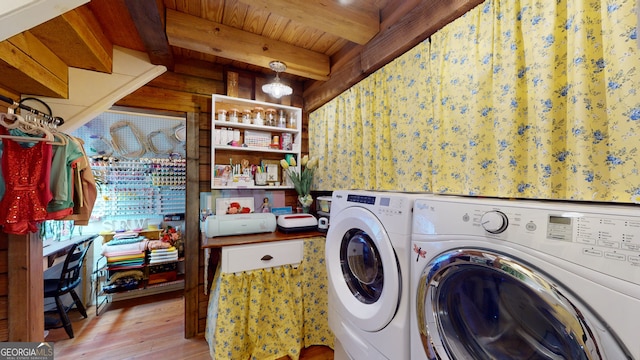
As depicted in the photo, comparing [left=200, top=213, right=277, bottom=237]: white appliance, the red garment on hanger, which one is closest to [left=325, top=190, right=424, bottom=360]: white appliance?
[left=200, top=213, right=277, bottom=237]: white appliance

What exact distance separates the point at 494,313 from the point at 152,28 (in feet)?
7.16

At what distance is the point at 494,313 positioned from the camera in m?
0.77

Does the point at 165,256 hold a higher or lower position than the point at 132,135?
lower

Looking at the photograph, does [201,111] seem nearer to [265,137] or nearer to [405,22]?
[265,137]

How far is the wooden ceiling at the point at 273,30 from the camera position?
4.07 ft

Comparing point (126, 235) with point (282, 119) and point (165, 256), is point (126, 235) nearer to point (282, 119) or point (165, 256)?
point (165, 256)

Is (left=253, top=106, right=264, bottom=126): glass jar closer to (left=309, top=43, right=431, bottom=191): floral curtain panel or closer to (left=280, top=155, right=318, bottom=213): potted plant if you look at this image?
(left=280, top=155, right=318, bottom=213): potted plant

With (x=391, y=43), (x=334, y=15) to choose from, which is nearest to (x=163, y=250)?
(x=334, y=15)

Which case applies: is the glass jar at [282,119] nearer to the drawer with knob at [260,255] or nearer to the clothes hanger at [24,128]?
the drawer with knob at [260,255]

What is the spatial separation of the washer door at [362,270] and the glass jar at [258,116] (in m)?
1.26

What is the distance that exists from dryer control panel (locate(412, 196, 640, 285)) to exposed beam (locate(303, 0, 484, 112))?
97 cm

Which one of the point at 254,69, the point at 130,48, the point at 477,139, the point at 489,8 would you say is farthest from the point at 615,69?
the point at 130,48

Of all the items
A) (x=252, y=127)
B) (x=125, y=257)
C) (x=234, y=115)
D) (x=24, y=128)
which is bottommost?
(x=125, y=257)

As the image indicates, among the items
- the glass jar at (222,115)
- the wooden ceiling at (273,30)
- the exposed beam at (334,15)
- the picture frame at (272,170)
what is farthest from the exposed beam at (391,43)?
the glass jar at (222,115)
